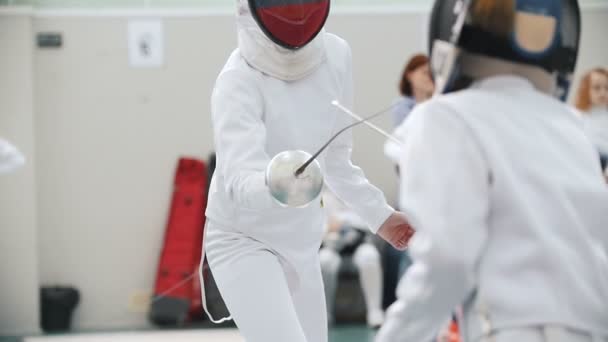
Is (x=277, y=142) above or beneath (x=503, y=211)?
beneath

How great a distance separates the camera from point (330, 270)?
5.43 metres

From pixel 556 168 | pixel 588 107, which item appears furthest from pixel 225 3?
pixel 556 168

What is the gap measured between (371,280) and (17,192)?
6.47 ft

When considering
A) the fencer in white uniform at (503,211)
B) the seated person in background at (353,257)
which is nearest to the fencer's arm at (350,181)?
the fencer in white uniform at (503,211)

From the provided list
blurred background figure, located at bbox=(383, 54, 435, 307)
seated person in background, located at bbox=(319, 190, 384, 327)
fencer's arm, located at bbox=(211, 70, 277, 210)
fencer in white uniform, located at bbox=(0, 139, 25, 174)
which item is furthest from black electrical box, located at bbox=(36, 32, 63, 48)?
fencer's arm, located at bbox=(211, 70, 277, 210)

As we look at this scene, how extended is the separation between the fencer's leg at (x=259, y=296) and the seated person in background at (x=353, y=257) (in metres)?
3.06

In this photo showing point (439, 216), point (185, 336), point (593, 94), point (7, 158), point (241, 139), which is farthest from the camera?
point (185, 336)

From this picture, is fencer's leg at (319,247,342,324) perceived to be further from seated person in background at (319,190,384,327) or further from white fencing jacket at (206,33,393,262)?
white fencing jacket at (206,33,393,262)

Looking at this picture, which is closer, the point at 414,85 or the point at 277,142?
the point at 277,142

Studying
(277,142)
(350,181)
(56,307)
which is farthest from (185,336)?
(277,142)

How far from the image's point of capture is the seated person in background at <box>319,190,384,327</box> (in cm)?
543

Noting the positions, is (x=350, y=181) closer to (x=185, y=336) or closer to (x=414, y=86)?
(x=414, y=86)

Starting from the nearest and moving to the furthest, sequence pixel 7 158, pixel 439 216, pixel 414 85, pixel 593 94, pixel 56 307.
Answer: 1. pixel 439 216
2. pixel 7 158
3. pixel 593 94
4. pixel 414 85
5. pixel 56 307

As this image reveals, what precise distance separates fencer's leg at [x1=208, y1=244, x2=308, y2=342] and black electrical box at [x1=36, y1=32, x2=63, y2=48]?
3732 mm
